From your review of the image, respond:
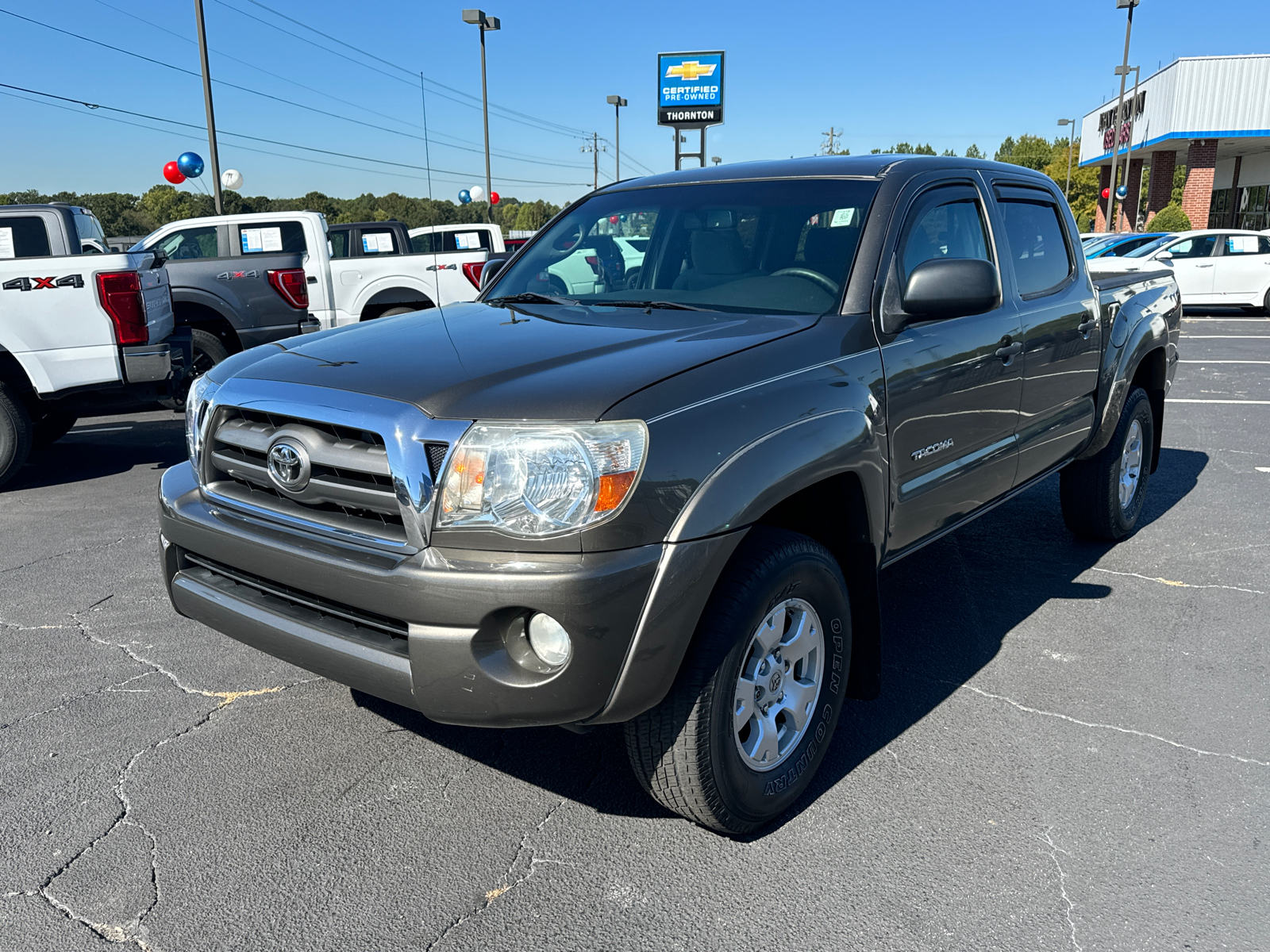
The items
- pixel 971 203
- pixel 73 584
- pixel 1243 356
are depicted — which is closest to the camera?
pixel 971 203

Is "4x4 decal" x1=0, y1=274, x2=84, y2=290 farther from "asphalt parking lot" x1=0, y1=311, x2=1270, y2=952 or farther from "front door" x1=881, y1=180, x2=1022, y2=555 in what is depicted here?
"front door" x1=881, y1=180, x2=1022, y2=555

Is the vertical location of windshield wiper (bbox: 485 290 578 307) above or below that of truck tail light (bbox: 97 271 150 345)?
above

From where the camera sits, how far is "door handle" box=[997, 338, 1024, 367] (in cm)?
378

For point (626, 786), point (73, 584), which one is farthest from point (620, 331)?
point (73, 584)

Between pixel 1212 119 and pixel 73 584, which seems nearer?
pixel 73 584

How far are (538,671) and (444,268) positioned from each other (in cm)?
1049

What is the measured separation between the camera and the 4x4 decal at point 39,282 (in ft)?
21.8

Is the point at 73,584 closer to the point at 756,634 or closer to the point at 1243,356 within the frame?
the point at 756,634

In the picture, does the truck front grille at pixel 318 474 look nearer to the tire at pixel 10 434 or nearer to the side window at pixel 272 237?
the tire at pixel 10 434

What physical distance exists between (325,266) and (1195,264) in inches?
618

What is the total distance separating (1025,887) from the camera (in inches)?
99.4

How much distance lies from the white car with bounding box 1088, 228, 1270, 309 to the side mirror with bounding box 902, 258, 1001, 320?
16741 mm

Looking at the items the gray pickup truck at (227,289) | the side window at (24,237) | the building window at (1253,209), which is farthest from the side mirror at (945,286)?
the building window at (1253,209)


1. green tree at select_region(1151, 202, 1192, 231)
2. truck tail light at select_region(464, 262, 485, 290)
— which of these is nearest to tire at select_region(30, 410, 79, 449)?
truck tail light at select_region(464, 262, 485, 290)
